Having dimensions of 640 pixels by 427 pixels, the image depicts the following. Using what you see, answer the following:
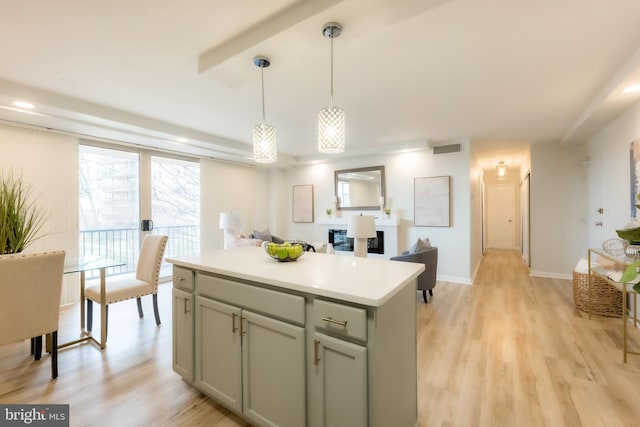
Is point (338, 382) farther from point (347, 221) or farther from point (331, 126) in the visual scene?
point (347, 221)

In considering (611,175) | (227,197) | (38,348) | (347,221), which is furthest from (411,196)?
(38,348)

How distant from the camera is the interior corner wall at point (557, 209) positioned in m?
4.88

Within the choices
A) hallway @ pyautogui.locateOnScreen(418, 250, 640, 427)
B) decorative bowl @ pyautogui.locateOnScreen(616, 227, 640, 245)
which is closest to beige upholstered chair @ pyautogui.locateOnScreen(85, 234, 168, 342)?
hallway @ pyautogui.locateOnScreen(418, 250, 640, 427)

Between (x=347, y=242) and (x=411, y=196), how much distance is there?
1.64 meters

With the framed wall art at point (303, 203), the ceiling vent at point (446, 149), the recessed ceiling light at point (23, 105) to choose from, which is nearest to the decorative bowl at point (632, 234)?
the ceiling vent at point (446, 149)

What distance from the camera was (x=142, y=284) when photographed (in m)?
3.00

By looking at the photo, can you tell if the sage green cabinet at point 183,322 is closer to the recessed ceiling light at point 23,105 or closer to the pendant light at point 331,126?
the pendant light at point 331,126

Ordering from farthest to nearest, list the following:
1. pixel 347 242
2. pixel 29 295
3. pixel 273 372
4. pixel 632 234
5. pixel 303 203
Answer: pixel 303 203 → pixel 347 242 → pixel 29 295 → pixel 273 372 → pixel 632 234

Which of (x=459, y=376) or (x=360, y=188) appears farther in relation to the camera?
(x=360, y=188)

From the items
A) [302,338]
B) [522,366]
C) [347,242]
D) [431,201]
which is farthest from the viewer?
[347,242]

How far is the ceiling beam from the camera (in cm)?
163

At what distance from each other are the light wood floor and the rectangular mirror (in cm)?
282

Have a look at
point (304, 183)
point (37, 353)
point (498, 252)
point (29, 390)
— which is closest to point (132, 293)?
point (37, 353)

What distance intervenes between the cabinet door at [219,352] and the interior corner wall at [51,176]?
3.13 metres
